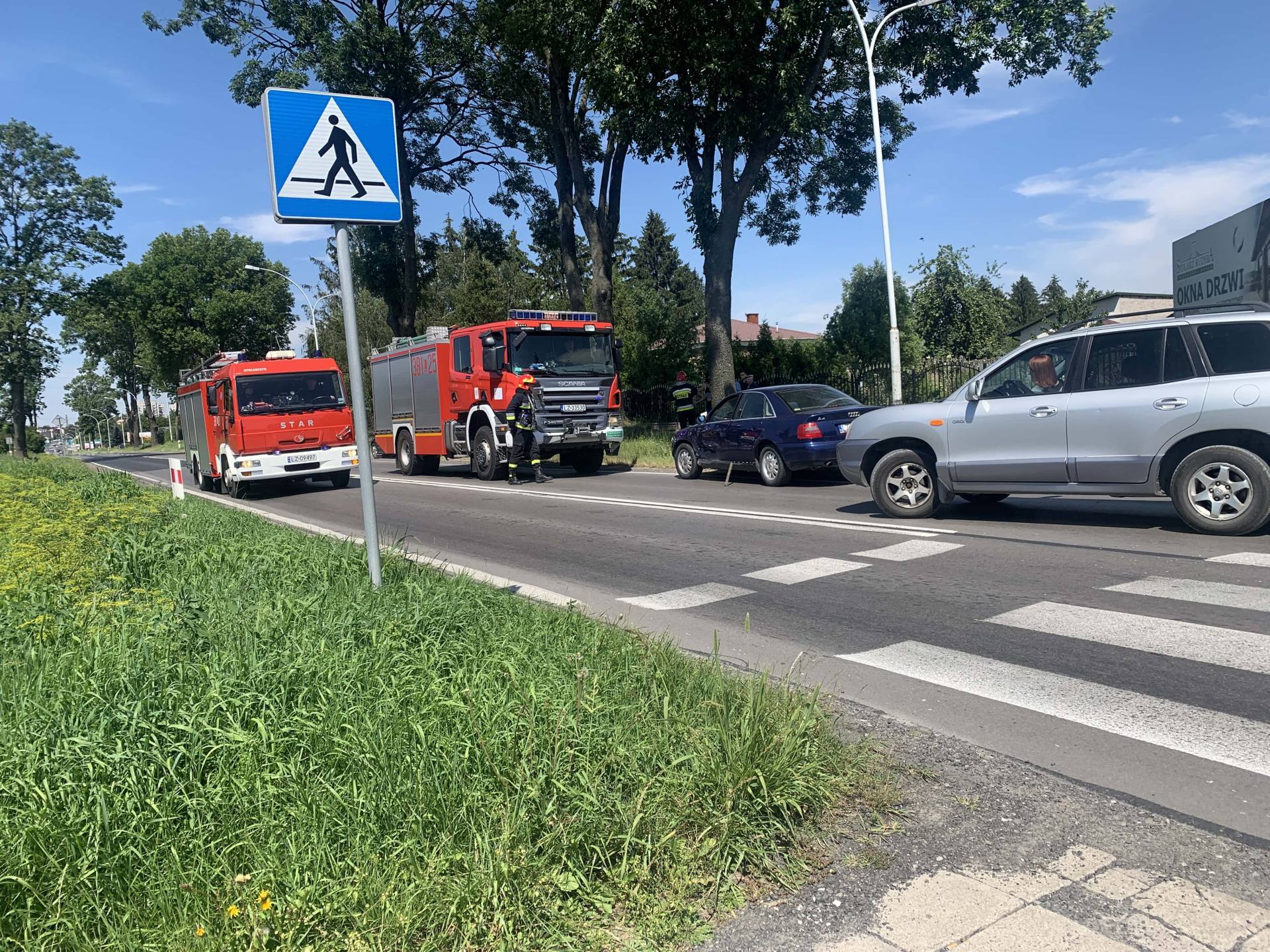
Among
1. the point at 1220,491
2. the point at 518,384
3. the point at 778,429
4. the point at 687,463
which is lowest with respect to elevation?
the point at 1220,491

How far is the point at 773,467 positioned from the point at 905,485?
4.59m

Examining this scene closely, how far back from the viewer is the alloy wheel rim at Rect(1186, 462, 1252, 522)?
7484mm

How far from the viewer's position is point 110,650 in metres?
4.15

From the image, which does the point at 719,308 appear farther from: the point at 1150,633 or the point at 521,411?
the point at 1150,633

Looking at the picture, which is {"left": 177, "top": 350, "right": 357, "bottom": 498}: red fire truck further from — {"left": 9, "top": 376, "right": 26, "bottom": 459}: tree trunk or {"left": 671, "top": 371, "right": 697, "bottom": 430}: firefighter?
{"left": 9, "top": 376, "right": 26, "bottom": 459}: tree trunk

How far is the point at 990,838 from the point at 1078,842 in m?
0.26

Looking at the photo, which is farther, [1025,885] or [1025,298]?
[1025,298]

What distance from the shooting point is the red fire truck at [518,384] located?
17469 mm

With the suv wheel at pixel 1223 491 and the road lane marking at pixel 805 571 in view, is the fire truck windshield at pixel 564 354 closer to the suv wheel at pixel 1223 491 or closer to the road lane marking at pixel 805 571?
the road lane marking at pixel 805 571

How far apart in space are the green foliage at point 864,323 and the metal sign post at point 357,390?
2518cm

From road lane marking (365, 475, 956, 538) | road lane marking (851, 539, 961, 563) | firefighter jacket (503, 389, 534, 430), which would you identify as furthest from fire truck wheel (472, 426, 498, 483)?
road lane marking (851, 539, 961, 563)

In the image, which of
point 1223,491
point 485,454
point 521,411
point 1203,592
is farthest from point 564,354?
point 1203,592

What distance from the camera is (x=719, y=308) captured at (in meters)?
20.7

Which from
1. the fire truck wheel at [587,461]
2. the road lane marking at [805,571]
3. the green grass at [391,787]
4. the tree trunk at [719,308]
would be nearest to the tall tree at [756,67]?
the tree trunk at [719,308]
